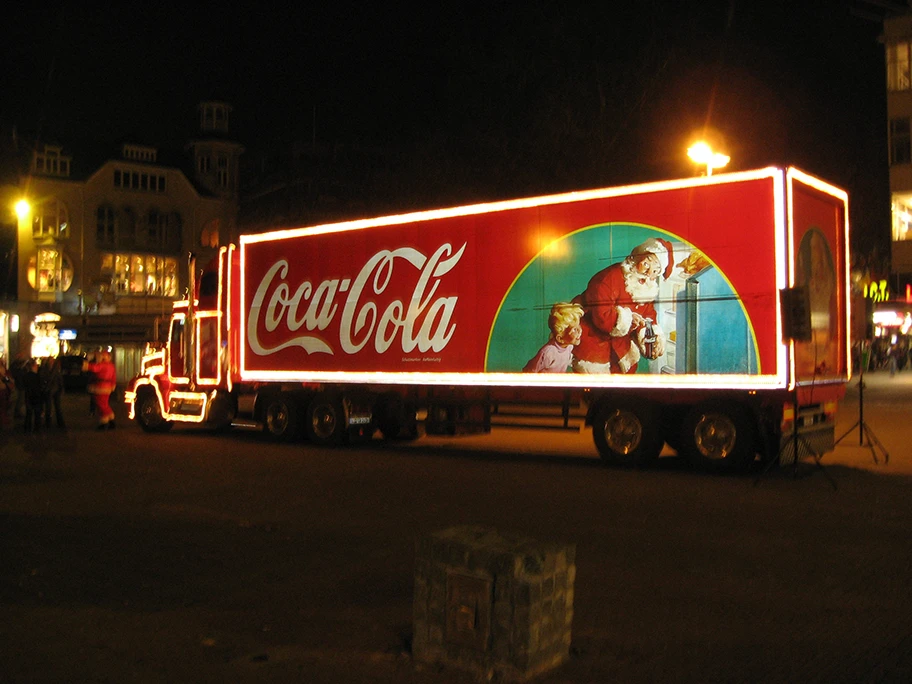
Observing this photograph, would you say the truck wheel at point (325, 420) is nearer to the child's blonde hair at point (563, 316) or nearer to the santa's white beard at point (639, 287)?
the child's blonde hair at point (563, 316)

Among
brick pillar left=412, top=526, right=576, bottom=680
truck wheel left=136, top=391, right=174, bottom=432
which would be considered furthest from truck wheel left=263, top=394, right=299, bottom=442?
brick pillar left=412, top=526, right=576, bottom=680

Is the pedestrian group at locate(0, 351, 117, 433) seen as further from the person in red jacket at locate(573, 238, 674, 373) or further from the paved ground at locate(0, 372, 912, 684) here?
the person in red jacket at locate(573, 238, 674, 373)

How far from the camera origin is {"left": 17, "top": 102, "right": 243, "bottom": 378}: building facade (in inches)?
2184

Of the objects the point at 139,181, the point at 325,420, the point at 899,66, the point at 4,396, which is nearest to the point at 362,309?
the point at 325,420

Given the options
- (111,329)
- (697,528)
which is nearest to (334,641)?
(697,528)

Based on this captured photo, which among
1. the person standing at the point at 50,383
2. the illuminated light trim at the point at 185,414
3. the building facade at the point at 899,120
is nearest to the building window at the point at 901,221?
the building facade at the point at 899,120

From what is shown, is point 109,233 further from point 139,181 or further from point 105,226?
point 139,181

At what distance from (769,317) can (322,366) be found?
8477 millimetres

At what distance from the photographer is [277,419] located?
18.3 m

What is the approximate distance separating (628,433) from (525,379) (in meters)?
1.88

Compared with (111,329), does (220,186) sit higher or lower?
higher

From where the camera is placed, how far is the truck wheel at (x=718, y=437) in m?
12.9

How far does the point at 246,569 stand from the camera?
7508mm

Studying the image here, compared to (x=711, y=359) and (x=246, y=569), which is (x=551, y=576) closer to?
(x=246, y=569)
